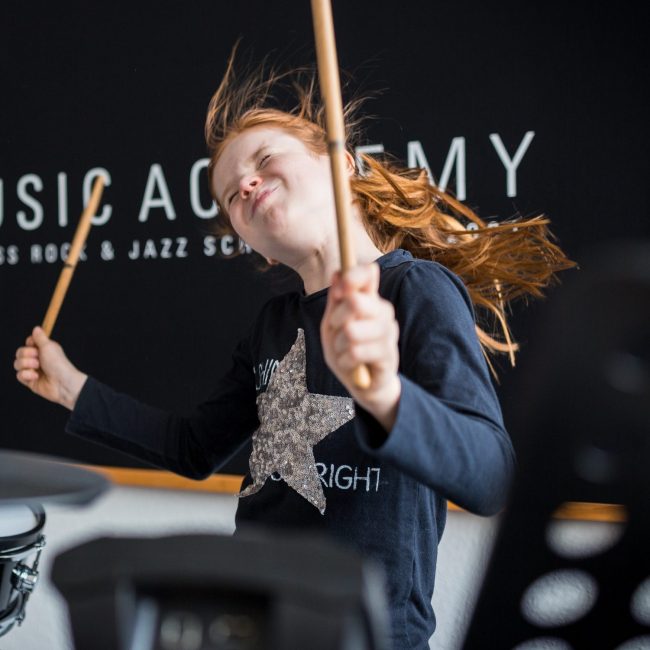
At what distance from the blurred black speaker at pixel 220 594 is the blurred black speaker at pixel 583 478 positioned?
87mm

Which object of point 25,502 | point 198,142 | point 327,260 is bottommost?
point 25,502

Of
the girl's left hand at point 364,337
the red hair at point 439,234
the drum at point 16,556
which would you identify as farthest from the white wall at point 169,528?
the girl's left hand at point 364,337

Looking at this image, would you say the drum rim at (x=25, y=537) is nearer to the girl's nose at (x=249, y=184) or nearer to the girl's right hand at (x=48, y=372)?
the girl's right hand at (x=48, y=372)

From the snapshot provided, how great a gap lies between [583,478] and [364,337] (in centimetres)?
20

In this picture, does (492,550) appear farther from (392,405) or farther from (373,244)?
(373,244)

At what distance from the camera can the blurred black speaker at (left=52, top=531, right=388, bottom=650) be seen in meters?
0.25

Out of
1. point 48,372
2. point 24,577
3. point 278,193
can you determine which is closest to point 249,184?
point 278,193

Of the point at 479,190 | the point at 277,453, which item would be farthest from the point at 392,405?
the point at 479,190

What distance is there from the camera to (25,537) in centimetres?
90

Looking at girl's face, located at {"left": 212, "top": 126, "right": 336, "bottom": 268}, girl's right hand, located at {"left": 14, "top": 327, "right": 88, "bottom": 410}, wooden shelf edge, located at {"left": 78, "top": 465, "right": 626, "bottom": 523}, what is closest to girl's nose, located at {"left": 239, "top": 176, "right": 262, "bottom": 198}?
girl's face, located at {"left": 212, "top": 126, "right": 336, "bottom": 268}

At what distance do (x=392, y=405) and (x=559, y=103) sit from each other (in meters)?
0.87

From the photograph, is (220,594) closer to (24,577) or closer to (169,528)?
(24,577)

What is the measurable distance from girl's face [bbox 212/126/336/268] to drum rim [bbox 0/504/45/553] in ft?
1.30

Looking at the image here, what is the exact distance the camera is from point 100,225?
1.58 meters
